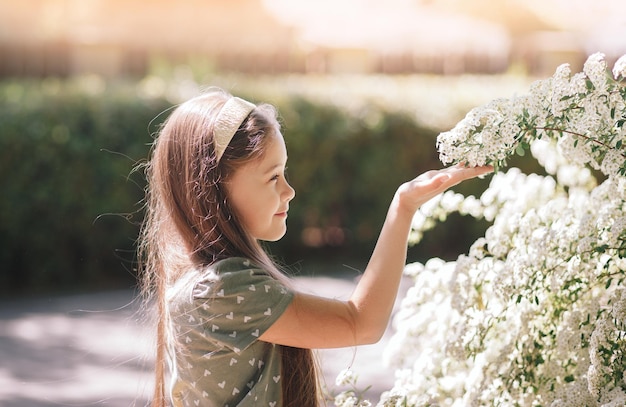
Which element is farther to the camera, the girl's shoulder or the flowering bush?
the flowering bush

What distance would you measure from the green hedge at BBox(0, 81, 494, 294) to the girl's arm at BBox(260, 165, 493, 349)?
4256 millimetres

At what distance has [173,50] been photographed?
43.6 ft

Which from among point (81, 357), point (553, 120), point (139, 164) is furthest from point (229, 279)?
point (81, 357)

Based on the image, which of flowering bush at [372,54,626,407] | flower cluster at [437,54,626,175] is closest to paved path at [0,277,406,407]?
flowering bush at [372,54,626,407]

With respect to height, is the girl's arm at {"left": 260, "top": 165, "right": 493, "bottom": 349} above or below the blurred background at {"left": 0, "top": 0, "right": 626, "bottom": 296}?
above

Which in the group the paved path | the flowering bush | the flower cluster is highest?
the flower cluster

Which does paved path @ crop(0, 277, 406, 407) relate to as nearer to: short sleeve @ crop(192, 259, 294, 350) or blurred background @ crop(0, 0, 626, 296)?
blurred background @ crop(0, 0, 626, 296)

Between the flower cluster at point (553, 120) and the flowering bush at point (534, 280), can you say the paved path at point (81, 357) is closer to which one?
the flowering bush at point (534, 280)

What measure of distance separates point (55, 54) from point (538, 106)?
37.4ft

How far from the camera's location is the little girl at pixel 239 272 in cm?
179

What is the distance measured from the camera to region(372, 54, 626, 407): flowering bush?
76.9 inches

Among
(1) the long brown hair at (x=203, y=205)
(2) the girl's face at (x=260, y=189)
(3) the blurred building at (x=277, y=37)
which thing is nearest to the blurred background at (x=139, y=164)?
(3) the blurred building at (x=277, y=37)

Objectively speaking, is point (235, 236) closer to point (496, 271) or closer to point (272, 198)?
point (272, 198)

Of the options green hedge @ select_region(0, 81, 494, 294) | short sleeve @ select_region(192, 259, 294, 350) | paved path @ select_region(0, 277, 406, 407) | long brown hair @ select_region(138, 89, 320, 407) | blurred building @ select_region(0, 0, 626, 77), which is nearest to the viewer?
short sleeve @ select_region(192, 259, 294, 350)
